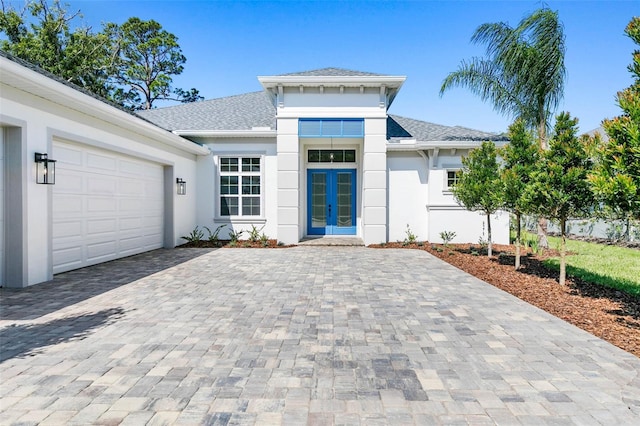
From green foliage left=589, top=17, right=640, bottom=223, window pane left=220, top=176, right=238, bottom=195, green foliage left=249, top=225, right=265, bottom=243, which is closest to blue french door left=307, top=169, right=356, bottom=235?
green foliage left=249, top=225, right=265, bottom=243

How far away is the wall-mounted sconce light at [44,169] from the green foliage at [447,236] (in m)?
11.2

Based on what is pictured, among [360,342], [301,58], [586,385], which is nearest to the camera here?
[586,385]

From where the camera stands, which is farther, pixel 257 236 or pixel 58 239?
pixel 257 236

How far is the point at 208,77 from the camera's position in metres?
16.1

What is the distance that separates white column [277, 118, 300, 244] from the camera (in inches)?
460

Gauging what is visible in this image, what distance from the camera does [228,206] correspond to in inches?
501

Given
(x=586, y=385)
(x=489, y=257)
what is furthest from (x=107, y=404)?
(x=489, y=257)

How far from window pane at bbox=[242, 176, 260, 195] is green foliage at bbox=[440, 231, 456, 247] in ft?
22.9

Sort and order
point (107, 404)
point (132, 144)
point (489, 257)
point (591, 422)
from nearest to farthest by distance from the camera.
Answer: point (591, 422)
point (107, 404)
point (132, 144)
point (489, 257)

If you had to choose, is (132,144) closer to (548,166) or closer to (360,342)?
(360,342)

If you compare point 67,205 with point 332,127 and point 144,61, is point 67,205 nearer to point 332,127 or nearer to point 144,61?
point 332,127

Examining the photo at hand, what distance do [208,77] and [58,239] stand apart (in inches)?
458

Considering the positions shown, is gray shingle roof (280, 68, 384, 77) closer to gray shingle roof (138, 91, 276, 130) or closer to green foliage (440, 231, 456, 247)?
gray shingle roof (138, 91, 276, 130)

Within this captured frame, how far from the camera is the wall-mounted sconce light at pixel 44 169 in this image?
6.05 meters
